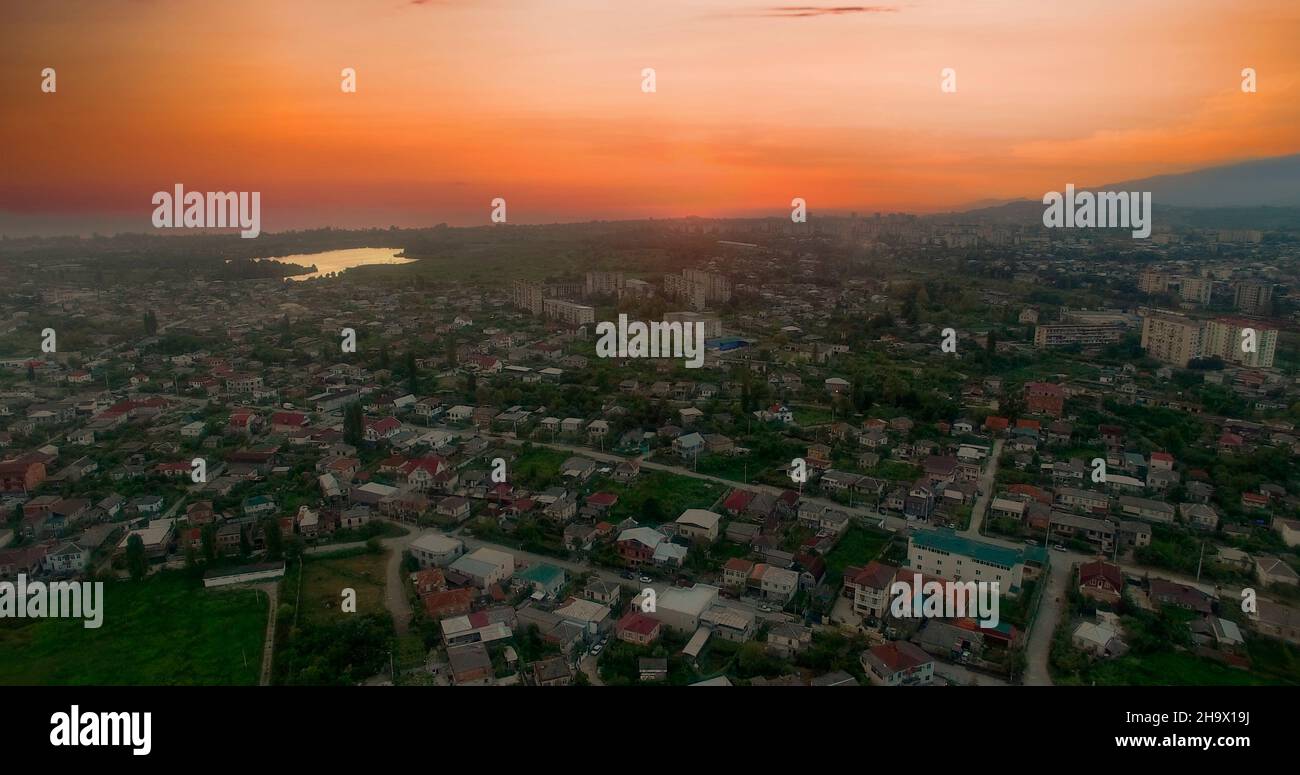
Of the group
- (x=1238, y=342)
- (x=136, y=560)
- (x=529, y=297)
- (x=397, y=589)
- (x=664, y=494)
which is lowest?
(x=397, y=589)

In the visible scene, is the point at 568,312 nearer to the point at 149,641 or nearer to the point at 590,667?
the point at 149,641

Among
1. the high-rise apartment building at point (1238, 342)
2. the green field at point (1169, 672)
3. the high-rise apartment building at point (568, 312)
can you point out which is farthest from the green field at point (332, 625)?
the high-rise apartment building at point (1238, 342)

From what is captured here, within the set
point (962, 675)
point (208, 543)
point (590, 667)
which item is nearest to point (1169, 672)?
point (962, 675)

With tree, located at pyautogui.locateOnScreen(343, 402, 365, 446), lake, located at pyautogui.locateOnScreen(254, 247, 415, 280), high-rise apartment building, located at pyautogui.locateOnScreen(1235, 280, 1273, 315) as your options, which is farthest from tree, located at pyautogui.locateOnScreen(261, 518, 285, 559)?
lake, located at pyautogui.locateOnScreen(254, 247, 415, 280)

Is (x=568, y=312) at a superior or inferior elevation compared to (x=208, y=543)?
superior

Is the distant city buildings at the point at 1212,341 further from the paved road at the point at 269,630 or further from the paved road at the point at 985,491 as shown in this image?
the paved road at the point at 269,630

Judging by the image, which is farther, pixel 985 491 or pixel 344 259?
pixel 344 259

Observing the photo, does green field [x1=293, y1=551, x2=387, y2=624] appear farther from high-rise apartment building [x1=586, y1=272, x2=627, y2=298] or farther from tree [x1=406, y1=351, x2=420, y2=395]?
high-rise apartment building [x1=586, y1=272, x2=627, y2=298]

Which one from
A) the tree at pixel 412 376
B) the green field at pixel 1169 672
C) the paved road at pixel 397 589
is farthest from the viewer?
the tree at pixel 412 376

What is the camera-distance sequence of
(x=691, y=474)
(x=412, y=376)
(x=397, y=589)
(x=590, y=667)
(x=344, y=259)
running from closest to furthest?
1. (x=590, y=667)
2. (x=397, y=589)
3. (x=691, y=474)
4. (x=412, y=376)
5. (x=344, y=259)
